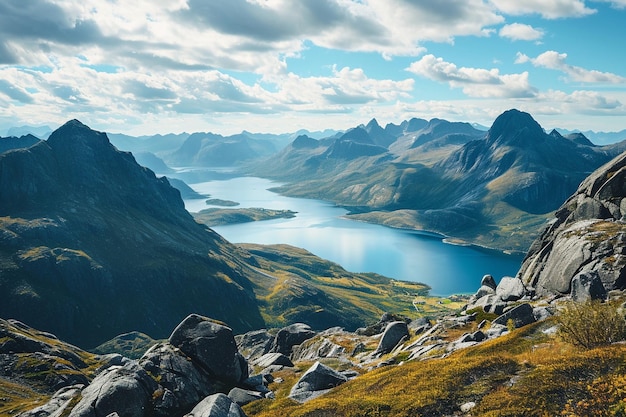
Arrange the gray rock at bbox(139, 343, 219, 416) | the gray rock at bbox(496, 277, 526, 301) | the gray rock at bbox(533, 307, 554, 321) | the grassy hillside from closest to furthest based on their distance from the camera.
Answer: the grassy hillside, the gray rock at bbox(139, 343, 219, 416), the gray rock at bbox(533, 307, 554, 321), the gray rock at bbox(496, 277, 526, 301)

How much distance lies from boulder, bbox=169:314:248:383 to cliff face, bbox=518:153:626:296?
41.5 m

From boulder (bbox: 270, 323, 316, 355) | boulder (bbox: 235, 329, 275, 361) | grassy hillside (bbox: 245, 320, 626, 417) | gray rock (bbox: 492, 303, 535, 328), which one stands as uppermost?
grassy hillside (bbox: 245, 320, 626, 417)

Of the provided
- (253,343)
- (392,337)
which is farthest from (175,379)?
(253,343)

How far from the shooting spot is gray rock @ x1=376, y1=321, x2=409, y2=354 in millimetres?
64812

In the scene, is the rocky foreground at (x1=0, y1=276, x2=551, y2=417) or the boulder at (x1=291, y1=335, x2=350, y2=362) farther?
the boulder at (x1=291, y1=335, x2=350, y2=362)

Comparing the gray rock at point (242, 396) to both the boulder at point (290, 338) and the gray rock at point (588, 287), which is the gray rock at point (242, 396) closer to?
the gray rock at point (588, 287)

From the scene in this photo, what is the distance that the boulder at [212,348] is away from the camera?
44.7 metres

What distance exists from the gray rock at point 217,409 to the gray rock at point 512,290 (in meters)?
53.4

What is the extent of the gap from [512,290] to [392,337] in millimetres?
23977

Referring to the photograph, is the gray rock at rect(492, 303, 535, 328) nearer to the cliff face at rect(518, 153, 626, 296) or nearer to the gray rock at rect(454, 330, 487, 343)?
the gray rock at rect(454, 330, 487, 343)

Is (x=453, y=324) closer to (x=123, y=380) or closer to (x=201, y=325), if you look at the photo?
(x=201, y=325)

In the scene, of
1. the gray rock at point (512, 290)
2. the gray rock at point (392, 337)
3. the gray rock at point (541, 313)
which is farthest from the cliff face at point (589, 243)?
the gray rock at point (392, 337)

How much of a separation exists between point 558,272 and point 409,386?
155 ft

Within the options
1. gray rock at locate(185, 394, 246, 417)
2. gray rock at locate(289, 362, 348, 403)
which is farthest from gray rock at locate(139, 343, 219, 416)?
gray rock at locate(289, 362, 348, 403)
